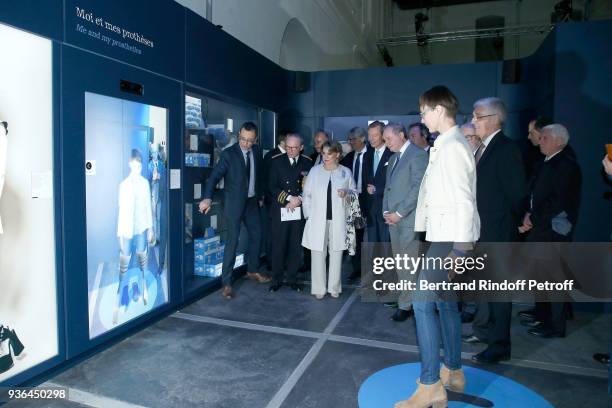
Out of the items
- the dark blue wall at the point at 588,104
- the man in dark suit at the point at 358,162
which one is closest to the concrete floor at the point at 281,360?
the dark blue wall at the point at 588,104

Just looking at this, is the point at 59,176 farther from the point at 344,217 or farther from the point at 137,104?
the point at 344,217

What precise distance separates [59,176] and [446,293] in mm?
2345

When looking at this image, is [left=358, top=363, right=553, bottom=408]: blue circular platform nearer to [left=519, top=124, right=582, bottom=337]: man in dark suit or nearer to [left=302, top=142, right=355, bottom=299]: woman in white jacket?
[left=519, top=124, right=582, bottom=337]: man in dark suit

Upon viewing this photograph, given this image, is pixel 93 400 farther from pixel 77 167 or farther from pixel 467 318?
pixel 467 318

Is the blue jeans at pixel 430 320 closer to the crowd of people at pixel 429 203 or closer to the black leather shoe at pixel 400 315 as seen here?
the crowd of people at pixel 429 203

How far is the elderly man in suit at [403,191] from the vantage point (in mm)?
3461

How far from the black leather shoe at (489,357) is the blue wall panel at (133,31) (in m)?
3.20

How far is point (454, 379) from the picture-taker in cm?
246

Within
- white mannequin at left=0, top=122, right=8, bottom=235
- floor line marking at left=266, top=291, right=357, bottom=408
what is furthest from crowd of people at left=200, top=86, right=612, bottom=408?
white mannequin at left=0, top=122, right=8, bottom=235

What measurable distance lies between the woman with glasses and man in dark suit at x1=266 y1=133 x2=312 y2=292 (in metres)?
2.22

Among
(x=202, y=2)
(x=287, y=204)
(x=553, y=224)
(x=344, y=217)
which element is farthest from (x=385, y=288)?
(x=202, y=2)

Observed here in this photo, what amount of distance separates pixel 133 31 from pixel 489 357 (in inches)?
133

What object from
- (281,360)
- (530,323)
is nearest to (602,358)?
(530,323)

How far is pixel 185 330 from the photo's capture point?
11.3 feet
